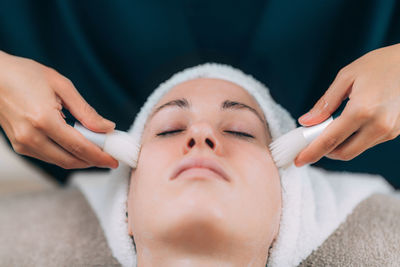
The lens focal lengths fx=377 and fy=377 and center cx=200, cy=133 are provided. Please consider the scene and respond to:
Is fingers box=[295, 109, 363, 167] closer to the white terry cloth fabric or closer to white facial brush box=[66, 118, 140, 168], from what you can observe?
the white terry cloth fabric

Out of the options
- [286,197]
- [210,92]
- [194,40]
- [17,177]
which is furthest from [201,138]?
[17,177]

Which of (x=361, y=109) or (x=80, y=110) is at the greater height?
(x=361, y=109)

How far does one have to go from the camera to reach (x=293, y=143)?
848 millimetres

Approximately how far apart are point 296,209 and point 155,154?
36 cm

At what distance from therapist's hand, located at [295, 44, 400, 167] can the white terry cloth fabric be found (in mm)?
150

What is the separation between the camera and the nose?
2.58ft

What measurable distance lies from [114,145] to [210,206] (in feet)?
0.98

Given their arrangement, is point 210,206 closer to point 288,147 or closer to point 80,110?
point 288,147

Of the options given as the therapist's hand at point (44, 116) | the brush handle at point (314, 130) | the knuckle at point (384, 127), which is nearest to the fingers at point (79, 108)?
the therapist's hand at point (44, 116)

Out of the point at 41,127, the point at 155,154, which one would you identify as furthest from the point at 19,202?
the point at 155,154

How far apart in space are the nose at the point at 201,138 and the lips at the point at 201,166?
1.3 inches

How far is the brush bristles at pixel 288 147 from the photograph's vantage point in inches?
33.1

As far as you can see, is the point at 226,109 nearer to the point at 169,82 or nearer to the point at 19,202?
the point at 169,82

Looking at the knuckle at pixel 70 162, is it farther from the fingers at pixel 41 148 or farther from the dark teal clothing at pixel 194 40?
the dark teal clothing at pixel 194 40
